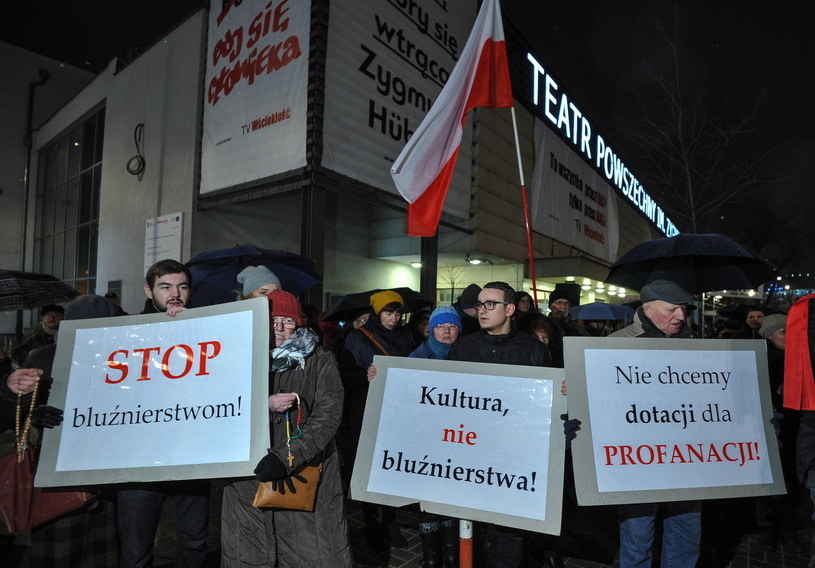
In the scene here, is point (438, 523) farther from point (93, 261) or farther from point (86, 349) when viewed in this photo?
point (93, 261)

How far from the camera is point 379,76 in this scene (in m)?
9.84

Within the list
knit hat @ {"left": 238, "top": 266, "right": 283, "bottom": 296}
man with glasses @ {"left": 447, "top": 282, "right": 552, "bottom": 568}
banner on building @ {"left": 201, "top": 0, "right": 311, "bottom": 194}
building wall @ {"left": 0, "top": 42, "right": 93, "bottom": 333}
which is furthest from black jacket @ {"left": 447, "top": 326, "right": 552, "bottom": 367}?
building wall @ {"left": 0, "top": 42, "right": 93, "bottom": 333}

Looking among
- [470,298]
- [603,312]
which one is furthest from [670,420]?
[603,312]

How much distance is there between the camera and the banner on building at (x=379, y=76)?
29.6 ft

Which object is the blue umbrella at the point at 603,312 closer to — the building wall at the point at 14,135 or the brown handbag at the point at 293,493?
the brown handbag at the point at 293,493

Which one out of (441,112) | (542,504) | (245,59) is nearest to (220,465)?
(542,504)

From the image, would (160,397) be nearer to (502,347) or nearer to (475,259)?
(502,347)

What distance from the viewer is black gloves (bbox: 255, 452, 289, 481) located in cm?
217

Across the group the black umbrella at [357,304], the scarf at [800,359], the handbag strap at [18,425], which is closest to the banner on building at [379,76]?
the black umbrella at [357,304]

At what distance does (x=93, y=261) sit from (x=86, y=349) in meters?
15.4

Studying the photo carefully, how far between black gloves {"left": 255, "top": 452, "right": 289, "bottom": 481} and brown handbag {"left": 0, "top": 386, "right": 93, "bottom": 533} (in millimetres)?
1162

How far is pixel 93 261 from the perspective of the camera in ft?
50.8

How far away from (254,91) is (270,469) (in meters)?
9.13

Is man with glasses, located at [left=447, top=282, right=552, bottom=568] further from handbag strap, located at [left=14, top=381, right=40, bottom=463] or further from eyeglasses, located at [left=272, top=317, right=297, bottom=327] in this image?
handbag strap, located at [left=14, top=381, right=40, bottom=463]
